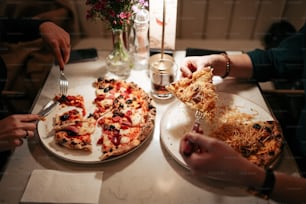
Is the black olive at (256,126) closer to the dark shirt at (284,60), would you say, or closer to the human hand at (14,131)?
the dark shirt at (284,60)

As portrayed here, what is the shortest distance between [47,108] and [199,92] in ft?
2.14

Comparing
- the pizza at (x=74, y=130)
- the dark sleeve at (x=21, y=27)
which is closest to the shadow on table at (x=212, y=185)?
the pizza at (x=74, y=130)

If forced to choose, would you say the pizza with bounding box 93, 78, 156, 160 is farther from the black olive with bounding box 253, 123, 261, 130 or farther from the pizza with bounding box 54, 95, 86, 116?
the black olive with bounding box 253, 123, 261, 130

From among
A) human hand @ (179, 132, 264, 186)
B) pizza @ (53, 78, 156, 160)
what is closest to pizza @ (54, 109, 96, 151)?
pizza @ (53, 78, 156, 160)

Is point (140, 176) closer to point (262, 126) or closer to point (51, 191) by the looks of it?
point (51, 191)

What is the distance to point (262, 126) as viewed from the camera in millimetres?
1095

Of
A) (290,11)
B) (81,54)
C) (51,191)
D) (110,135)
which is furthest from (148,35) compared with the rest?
(290,11)

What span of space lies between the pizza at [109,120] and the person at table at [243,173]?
0.27 m

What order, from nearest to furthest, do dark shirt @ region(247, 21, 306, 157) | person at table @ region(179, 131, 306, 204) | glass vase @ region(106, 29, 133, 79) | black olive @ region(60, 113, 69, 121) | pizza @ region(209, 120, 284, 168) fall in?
person at table @ region(179, 131, 306, 204) → pizza @ region(209, 120, 284, 168) → black olive @ region(60, 113, 69, 121) → dark shirt @ region(247, 21, 306, 157) → glass vase @ region(106, 29, 133, 79)

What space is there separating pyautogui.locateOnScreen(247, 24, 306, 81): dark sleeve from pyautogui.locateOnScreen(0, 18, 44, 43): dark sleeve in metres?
1.14

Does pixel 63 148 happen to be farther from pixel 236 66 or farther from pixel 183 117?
pixel 236 66

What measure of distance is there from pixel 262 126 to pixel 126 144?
1.76 ft

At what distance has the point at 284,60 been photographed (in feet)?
4.36

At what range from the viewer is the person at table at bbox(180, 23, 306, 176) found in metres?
1.30
